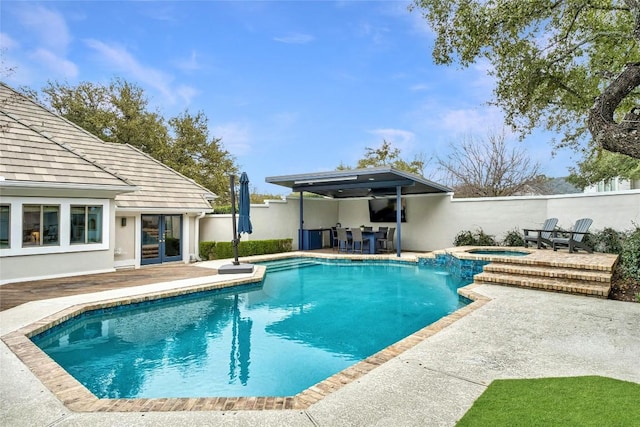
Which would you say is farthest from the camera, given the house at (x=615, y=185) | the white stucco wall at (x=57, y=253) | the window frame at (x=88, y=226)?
the house at (x=615, y=185)

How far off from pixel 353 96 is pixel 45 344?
21189 mm

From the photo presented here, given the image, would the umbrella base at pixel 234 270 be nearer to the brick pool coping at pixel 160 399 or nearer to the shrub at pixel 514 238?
the brick pool coping at pixel 160 399

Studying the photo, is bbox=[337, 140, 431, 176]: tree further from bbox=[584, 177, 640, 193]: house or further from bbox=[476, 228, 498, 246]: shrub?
bbox=[476, 228, 498, 246]: shrub

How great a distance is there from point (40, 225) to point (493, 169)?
74.4 ft

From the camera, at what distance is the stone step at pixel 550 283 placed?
278 inches

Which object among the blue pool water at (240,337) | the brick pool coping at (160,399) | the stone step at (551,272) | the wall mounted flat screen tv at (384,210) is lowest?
the blue pool water at (240,337)

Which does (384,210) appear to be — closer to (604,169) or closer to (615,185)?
(604,169)

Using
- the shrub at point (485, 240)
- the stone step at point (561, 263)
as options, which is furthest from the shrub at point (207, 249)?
the shrub at point (485, 240)

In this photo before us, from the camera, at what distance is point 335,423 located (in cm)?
279

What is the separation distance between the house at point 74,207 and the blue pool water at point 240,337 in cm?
409

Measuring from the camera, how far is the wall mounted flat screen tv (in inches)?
687

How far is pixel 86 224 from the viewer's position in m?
10.2

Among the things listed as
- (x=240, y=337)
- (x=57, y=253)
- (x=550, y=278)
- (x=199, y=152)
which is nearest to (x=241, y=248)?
(x=57, y=253)

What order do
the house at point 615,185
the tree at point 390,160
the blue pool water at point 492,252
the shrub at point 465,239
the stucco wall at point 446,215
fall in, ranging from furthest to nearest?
the tree at point 390,160, the house at point 615,185, the shrub at point 465,239, the blue pool water at point 492,252, the stucco wall at point 446,215
